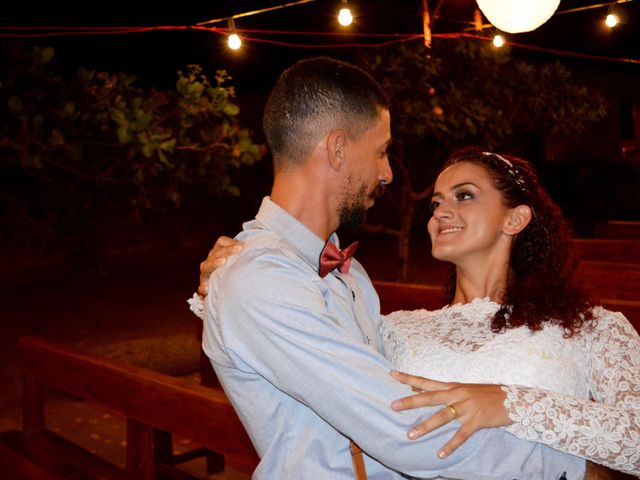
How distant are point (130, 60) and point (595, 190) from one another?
9.53 metres

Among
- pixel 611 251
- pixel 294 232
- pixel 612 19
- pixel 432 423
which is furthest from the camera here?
pixel 611 251

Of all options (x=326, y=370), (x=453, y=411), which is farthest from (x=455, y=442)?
(x=326, y=370)

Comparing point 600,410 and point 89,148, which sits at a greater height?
point 89,148

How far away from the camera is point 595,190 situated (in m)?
13.2

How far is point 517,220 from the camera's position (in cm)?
221

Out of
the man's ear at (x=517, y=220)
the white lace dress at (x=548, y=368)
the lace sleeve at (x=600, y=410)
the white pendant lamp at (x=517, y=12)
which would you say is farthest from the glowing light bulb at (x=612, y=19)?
the lace sleeve at (x=600, y=410)

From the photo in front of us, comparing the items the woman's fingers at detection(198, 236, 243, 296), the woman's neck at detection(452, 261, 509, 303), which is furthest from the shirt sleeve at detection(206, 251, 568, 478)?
the woman's neck at detection(452, 261, 509, 303)

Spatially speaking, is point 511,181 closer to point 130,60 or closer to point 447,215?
point 447,215

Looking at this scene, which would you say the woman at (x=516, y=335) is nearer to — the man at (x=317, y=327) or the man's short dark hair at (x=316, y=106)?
the man at (x=317, y=327)

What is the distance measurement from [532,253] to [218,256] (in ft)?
3.78

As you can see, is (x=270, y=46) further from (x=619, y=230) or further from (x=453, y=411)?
(x=453, y=411)

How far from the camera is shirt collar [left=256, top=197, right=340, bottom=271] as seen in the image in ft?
5.00

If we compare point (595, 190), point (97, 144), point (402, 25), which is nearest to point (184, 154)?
point (97, 144)

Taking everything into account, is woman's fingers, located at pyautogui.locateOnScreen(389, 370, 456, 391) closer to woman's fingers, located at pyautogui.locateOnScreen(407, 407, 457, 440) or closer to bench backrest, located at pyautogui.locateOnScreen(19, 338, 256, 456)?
woman's fingers, located at pyautogui.locateOnScreen(407, 407, 457, 440)
